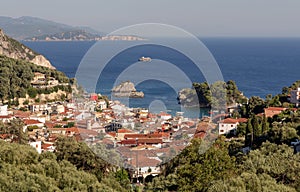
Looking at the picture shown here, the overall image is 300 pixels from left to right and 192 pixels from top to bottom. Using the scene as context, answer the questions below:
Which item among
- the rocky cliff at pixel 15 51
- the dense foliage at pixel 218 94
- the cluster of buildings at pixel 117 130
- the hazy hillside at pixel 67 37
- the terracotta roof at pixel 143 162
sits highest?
the hazy hillside at pixel 67 37

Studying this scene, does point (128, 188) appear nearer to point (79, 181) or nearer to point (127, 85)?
point (79, 181)

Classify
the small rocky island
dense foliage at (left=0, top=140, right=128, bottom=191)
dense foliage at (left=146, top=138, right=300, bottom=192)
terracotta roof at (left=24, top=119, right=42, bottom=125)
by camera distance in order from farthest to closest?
the small rocky island
terracotta roof at (left=24, top=119, right=42, bottom=125)
dense foliage at (left=146, top=138, right=300, bottom=192)
dense foliage at (left=0, top=140, right=128, bottom=191)

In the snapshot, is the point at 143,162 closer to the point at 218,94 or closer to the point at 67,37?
the point at 218,94

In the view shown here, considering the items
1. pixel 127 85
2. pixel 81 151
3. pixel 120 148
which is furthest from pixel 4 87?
pixel 81 151

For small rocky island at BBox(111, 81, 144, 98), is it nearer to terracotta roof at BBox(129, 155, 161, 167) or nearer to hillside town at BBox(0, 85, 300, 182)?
hillside town at BBox(0, 85, 300, 182)

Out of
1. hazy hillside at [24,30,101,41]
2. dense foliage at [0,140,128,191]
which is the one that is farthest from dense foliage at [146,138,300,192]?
hazy hillside at [24,30,101,41]

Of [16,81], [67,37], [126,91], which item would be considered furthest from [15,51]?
[67,37]

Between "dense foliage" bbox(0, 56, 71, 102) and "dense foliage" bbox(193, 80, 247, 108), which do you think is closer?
"dense foliage" bbox(193, 80, 247, 108)

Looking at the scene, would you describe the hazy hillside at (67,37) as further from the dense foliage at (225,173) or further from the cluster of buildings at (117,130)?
the dense foliage at (225,173)

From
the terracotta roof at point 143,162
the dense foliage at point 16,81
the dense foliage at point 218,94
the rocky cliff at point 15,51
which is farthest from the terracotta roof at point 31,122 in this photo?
the rocky cliff at point 15,51
